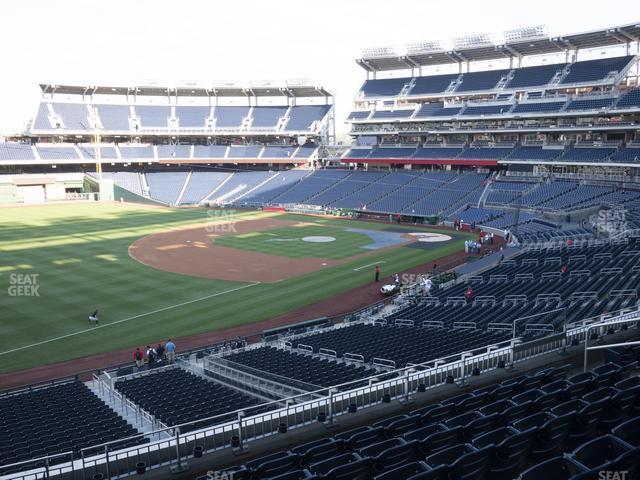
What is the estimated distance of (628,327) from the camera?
43.2 ft

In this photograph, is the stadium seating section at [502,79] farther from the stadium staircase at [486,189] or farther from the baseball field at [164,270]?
the baseball field at [164,270]

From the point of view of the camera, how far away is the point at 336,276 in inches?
1401

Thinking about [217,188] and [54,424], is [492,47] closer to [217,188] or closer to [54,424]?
[217,188]

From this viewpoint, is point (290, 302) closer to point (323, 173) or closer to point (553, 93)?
point (553, 93)

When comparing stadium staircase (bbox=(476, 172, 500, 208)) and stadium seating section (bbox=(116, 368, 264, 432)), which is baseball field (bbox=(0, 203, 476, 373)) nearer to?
stadium seating section (bbox=(116, 368, 264, 432))

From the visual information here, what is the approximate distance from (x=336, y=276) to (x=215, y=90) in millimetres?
Result: 69020

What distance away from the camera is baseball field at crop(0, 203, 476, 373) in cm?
2534

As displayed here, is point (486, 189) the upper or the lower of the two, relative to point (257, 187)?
upper

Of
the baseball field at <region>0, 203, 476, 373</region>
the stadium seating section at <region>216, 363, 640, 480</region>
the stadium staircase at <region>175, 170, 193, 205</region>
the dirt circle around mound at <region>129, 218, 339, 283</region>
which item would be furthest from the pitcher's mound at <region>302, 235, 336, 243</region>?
the stadium seating section at <region>216, 363, 640, 480</region>

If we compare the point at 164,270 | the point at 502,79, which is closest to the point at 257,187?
the point at 502,79

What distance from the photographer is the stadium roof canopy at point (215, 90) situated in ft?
289

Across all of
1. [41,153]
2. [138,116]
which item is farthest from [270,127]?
[41,153]

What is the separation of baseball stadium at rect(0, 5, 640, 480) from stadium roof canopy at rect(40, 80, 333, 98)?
1.97ft

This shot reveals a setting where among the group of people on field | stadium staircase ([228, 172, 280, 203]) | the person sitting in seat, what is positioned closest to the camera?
the group of people on field
